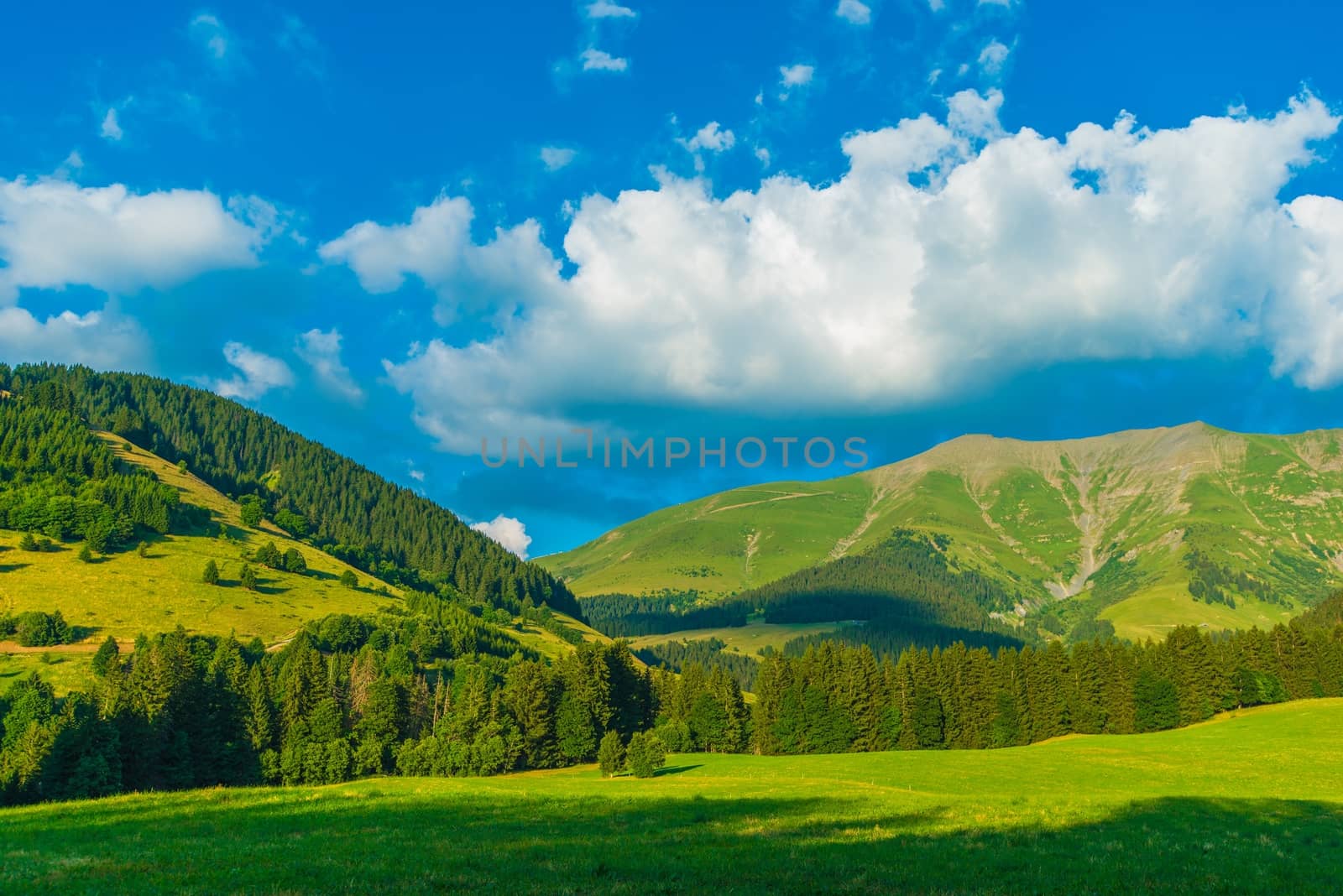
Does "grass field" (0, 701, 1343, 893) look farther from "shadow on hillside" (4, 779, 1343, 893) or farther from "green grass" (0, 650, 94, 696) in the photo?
"green grass" (0, 650, 94, 696)

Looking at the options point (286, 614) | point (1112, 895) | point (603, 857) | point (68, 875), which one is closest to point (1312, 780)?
point (1112, 895)

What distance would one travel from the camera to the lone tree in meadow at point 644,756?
67.2 metres

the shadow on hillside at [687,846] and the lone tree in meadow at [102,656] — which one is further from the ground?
the lone tree in meadow at [102,656]

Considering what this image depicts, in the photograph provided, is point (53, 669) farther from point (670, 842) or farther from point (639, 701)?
point (670, 842)

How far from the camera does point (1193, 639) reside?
130 metres

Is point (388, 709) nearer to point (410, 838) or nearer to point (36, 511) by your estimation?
point (410, 838)

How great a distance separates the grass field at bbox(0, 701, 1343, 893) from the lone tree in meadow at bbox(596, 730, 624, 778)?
92.1 feet

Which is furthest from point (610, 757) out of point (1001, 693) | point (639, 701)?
point (1001, 693)

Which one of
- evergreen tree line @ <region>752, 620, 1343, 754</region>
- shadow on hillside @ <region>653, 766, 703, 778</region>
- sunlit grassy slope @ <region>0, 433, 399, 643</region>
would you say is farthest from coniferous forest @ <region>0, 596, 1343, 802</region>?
sunlit grassy slope @ <region>0, 433, 399, 643</region>

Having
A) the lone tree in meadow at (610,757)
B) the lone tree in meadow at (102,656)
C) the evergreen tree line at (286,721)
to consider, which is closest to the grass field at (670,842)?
the lone tree in meadow at (610,757)

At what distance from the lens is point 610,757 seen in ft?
232

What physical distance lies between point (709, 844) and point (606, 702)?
106 metres

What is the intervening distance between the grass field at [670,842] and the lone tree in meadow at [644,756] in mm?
25203

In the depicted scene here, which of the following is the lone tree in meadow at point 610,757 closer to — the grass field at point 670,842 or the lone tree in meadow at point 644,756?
the lone tree in meadow at point 644,756
